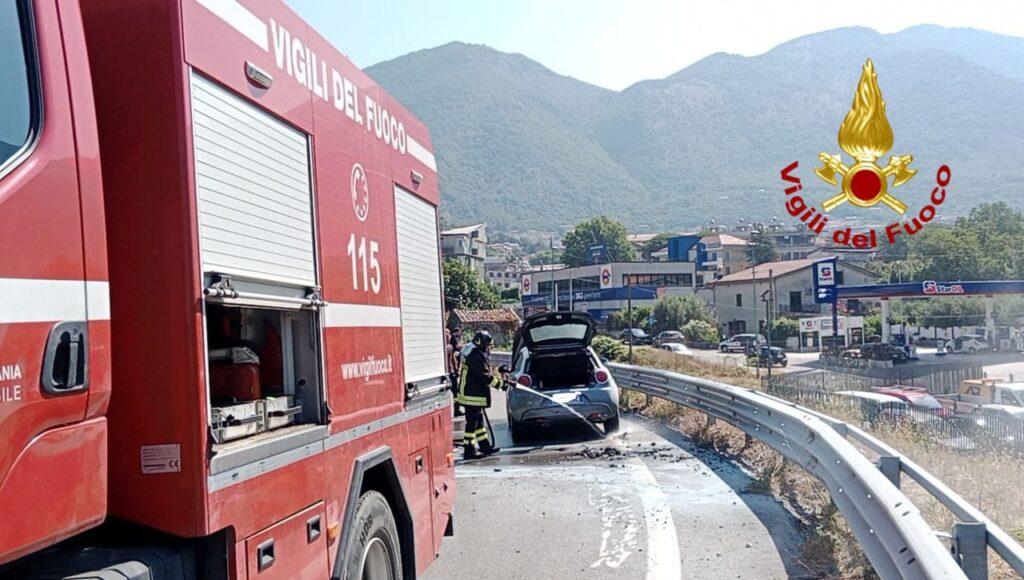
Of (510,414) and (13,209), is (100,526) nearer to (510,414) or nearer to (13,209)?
(13,209)

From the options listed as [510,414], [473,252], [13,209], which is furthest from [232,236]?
[473,252]

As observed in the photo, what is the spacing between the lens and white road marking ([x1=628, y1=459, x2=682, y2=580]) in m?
6.52

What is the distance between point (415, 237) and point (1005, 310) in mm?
65943

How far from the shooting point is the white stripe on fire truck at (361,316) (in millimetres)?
4267

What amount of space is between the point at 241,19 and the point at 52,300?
1.54 m

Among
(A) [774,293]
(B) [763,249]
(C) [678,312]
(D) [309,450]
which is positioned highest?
(B) [763,249]

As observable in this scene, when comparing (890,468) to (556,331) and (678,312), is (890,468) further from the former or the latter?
(678,312)

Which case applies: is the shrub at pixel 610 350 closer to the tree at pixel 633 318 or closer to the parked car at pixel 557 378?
the parked car at pixel 557 378

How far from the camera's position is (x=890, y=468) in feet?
20.6

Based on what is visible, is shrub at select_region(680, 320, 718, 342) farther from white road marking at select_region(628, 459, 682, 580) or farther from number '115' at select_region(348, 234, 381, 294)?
number '115' at select_region(348, 234, 381, 294)

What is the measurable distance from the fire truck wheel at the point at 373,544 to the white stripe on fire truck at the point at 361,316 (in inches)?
34.1

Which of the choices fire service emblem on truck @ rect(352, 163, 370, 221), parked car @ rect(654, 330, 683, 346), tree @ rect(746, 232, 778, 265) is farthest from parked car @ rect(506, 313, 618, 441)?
tree @ rect(746, 232, 778, 265)

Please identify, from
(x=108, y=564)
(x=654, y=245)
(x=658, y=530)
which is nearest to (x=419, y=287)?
(x=658, y=530)

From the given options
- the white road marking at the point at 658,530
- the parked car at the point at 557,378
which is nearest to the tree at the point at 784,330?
the parked car at the point at 557,378
